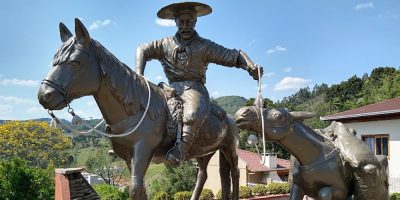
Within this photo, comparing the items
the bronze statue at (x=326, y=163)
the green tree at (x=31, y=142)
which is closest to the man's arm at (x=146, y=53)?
the bronze statue at (x=326, y=163)

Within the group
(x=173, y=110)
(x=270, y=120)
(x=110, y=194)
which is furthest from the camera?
(x=110, y=194)

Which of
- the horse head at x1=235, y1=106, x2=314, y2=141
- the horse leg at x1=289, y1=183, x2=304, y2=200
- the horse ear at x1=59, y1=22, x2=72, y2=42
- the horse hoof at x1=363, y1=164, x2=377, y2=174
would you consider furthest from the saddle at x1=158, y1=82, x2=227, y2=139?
the horse hoof at x1=363, y1=164, x2=377, y2=174

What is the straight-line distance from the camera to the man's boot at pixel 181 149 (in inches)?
109

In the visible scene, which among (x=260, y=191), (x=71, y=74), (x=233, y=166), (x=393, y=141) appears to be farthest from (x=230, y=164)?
(x=393, y=141)

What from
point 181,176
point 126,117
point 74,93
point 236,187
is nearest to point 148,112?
point 126,117

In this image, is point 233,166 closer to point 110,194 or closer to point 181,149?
point 181,149

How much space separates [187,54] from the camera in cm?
312

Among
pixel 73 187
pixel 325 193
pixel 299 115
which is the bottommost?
pixel 73 187

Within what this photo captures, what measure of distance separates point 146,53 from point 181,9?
0.44 m

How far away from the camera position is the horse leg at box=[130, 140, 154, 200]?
8.57ft

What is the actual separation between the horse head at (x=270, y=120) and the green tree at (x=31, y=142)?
20805 millimetres

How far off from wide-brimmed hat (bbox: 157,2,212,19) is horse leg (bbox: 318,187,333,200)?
159 centimetres

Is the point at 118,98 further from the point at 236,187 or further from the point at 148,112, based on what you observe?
→ the point at 236,187

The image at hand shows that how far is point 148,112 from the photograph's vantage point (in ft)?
9.03
